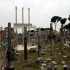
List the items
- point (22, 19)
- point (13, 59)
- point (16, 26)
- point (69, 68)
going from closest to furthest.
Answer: point (69, 68) → point (13, 59) → point (16, 26) → point (22, 19)

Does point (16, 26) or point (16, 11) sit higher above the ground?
point (16, 11)

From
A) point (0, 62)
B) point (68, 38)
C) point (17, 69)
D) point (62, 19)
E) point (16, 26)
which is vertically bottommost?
point (17, 69)

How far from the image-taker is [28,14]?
3083 centimetres

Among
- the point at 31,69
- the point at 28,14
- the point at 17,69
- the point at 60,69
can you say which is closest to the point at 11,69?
the point at 17,69

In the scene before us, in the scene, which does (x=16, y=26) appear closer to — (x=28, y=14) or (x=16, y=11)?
(x=16, y=11)

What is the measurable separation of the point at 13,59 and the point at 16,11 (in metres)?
20.3

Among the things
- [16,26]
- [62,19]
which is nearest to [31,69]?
[16,26]

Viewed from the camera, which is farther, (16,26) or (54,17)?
(54,17)

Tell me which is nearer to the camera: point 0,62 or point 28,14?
point 0,62

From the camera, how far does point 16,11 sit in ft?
87.2

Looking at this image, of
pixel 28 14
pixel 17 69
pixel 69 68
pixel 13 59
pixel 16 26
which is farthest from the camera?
pixel 28 14

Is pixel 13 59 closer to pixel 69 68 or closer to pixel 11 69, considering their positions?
pixel 11 69

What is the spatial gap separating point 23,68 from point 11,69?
128 centimetres

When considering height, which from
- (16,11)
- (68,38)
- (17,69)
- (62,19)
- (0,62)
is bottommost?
(17,69)
